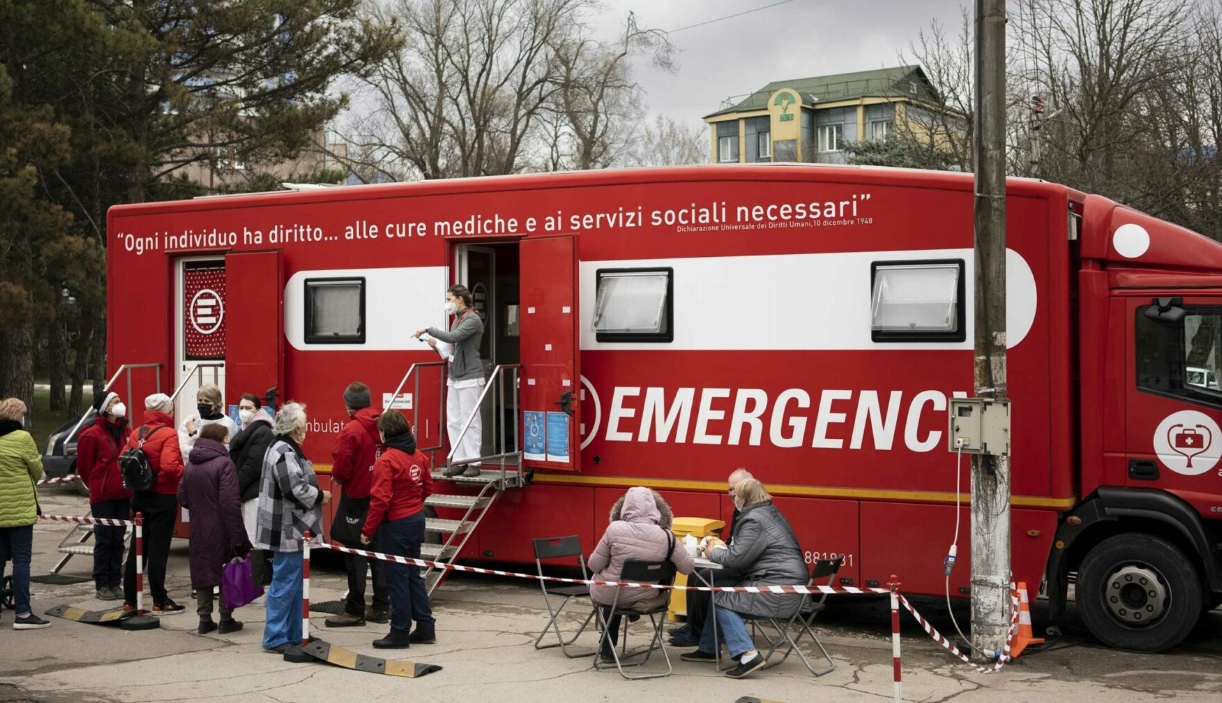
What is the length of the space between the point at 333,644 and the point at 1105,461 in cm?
555

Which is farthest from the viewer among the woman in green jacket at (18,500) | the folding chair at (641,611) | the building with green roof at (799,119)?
the building with green roof at (799,119)

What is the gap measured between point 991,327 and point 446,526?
15.8ft

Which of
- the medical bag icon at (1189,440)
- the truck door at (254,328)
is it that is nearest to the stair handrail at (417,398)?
the truck door at (254,328)

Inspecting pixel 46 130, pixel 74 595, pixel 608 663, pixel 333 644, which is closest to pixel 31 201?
pixel 46 130

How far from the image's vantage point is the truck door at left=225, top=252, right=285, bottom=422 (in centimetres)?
1173

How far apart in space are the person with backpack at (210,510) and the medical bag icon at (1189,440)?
6579 mm

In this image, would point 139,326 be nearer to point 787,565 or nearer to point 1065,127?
point 787,565

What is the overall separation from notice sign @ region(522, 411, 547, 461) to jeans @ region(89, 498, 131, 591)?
3283 mm

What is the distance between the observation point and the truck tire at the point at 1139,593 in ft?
28.0

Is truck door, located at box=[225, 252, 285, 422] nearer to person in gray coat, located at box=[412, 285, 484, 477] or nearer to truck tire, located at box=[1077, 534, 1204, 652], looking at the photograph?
person in gray coat, located at box=[412, 285, 484, 477]

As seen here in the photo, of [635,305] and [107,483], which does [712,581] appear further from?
[107,483]

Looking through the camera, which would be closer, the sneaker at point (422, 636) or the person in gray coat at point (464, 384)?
the sneaker at point (422, 636)

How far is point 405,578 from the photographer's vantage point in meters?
8.48

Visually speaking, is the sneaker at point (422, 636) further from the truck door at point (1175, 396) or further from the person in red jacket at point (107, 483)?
the truck door at point (1175, 396)
